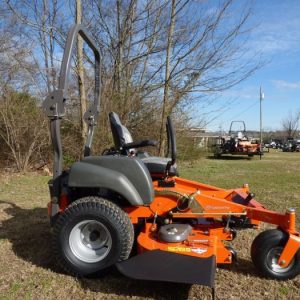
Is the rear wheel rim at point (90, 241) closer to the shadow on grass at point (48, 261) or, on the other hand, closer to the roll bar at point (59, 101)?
the shadow on grass at point (48, 261)

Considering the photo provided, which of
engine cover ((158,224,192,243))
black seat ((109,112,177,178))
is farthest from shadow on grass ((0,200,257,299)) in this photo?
black seat ((109,112,177,178))

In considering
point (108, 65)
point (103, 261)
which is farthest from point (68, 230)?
point (108, 65)

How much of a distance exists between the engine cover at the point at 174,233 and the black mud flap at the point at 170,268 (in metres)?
0.14

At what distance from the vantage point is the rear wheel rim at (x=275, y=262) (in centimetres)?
353

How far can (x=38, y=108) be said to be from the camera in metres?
10.9

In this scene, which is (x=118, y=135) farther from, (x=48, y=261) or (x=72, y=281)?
(x=72, y=281)

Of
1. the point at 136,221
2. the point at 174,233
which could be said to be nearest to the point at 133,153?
the point at 136,221

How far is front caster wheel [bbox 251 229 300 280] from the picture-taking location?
3.51m

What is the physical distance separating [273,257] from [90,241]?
1653 mm

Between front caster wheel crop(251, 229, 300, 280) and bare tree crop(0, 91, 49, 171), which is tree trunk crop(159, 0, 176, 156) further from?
front caster wheel crop(251, 229, 300, 280)

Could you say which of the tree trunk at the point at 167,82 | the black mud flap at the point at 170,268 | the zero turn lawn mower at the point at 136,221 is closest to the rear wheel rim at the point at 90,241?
the zero turn lawn mower at the point at 136,221

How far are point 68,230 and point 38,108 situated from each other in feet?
25.7

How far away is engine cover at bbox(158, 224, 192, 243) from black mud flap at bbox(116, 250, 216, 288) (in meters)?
0.14

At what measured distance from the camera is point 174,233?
138 inches
